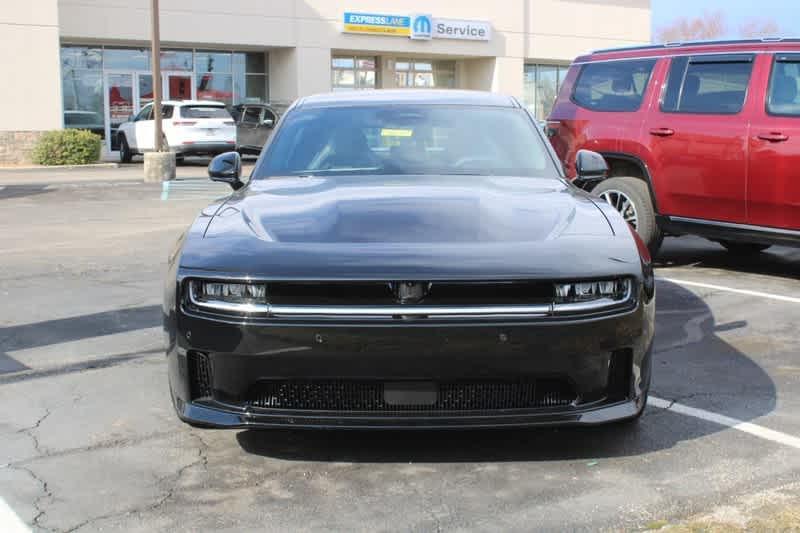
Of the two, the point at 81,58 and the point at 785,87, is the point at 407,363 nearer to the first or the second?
the point at 785,87

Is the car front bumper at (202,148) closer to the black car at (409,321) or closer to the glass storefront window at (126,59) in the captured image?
the glass storefront window at (126,59)

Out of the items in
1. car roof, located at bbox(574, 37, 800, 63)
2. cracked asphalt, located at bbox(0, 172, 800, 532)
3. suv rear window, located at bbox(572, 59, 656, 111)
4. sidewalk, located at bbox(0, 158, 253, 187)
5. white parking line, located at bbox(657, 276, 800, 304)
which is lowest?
sidewalk, located at bbox(0, 158, 253, 187)

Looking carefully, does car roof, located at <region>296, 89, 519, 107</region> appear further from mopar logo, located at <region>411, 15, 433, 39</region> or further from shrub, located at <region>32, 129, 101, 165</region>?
mopar logo, located at <region>411, 15, 433, 39</region>

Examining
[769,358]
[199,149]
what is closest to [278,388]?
[769,358]

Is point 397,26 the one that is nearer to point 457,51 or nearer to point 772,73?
point 457,51

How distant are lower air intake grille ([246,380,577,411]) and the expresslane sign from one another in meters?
30.3

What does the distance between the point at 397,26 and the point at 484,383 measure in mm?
31558

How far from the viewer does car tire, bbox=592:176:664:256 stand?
8.94 metres

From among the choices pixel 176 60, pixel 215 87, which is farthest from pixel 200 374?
pixel 215 87

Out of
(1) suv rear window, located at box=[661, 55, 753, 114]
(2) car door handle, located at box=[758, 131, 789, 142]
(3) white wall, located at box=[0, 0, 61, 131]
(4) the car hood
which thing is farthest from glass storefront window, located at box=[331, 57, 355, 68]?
(4) the car hood

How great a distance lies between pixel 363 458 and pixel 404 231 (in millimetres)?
936

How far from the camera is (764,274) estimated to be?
9.05m

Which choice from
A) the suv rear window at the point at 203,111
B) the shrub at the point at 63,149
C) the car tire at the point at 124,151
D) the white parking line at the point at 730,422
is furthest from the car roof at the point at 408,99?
the car tire at the point at 124,151

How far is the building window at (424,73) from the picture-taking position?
37.1m
